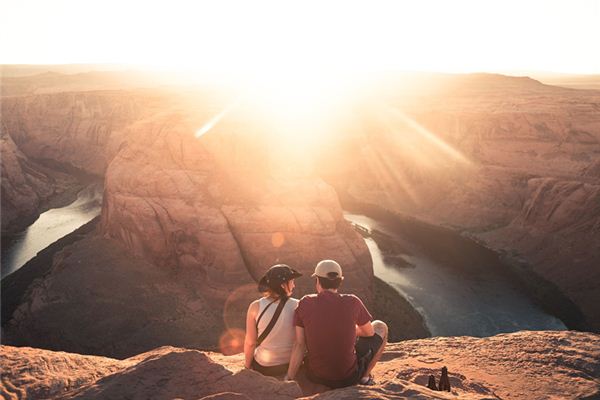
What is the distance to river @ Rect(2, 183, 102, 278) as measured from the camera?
119ft

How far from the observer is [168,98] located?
333 feet

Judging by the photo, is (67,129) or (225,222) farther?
(67,129)

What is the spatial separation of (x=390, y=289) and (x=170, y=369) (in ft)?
88.0

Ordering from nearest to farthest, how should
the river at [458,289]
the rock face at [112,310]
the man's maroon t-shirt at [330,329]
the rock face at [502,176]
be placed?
the man's maroon t-shirt at [330,329]
the rock face at [112,310]
the river at [458,289]
the rock face at [502,176]

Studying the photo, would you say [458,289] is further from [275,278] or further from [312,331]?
[275,278]

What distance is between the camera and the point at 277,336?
608 cm

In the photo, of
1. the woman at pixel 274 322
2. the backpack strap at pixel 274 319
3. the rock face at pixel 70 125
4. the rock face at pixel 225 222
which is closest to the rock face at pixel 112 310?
the rock face at pixel 225 222

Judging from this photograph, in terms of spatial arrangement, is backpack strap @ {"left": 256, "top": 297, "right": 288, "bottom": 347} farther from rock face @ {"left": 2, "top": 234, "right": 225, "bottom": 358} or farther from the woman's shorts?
rock face @ {"left": 2, "top": 234, "right": 225, "bottom": 358}

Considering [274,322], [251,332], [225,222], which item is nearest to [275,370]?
[251,332]

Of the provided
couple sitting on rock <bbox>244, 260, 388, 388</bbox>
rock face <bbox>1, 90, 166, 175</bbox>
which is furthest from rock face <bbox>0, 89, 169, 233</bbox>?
couple sitting on rock <bbox>244, 260, 388, 388</bbox>

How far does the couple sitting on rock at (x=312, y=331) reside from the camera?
224 inches

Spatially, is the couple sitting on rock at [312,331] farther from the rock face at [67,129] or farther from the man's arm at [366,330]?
the rock face at [67,129]

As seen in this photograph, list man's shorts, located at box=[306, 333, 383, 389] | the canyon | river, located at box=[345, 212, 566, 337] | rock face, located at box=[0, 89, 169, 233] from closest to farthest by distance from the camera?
1. man's shorts, located at box=[306, 333, 383, 389]
2. the canyon
3. river, located at box=[345, 212, 566, 337]
4. rock face, located at box=[0, 89, 169, 233]

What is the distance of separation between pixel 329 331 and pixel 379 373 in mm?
4205
